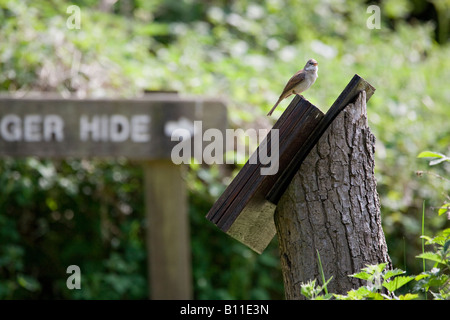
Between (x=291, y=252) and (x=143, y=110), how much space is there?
240cm

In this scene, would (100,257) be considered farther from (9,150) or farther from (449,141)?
(449,141)

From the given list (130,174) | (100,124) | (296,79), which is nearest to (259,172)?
(296,79)

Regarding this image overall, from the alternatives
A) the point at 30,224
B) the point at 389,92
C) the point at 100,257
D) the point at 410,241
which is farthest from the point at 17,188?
the point at 389,92

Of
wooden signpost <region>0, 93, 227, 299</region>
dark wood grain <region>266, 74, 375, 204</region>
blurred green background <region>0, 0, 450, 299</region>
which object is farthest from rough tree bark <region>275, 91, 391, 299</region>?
blurred green background <region>0, 0, 450, 299</region>

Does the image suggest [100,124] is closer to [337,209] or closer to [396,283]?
[337,209]

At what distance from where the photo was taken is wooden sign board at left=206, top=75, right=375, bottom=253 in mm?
2264

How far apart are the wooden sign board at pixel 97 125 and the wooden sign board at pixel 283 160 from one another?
2.10m

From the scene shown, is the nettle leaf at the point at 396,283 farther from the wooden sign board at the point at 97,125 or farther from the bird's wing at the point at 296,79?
the wooden sign board at the point at 97,125

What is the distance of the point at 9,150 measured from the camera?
4387 millimetres

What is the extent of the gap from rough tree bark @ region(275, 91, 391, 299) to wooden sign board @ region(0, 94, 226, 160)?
7.29 ft

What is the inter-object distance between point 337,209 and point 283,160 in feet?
0.92

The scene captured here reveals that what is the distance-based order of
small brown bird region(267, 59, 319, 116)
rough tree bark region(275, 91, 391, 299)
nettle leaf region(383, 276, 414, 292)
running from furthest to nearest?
small brown bird region(267, 59, 319, 116) < rough tree bark region(275, 91, 391, 299) < nettle leaf region(383, 276, 414, 292)

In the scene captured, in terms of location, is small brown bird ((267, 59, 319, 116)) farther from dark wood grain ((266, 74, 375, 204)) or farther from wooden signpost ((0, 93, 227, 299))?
wooden signpost ((0, 93, 227, 299))

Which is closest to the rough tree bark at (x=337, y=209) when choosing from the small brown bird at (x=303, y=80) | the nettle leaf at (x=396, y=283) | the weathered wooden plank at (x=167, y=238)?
the nettle leaf at (x=396, y=283)
